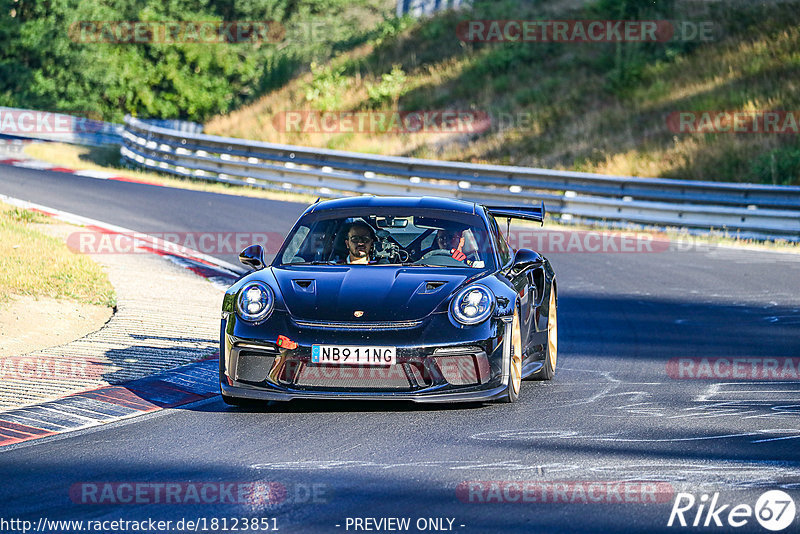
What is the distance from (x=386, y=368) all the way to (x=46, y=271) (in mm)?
6793

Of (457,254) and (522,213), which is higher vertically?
(522,213)

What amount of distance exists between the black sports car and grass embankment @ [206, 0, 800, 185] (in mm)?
17759

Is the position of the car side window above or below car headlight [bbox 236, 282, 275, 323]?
above

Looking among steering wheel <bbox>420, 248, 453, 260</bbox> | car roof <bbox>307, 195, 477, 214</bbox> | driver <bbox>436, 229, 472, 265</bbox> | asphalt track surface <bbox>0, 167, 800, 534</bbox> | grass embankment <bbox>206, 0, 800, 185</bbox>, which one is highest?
grass embankment <bbox>206, 0, 800, 185</bbox>

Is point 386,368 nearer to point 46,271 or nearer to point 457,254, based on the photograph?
point 457,254

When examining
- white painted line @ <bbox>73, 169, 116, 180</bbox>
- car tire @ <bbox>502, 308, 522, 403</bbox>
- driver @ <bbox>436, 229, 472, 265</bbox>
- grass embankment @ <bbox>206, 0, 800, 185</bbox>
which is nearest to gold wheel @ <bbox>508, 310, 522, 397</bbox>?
car tire @ <bbox>502, 308, 522, 403</bbox>

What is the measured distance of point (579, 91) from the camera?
111ft

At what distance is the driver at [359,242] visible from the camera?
8477mm

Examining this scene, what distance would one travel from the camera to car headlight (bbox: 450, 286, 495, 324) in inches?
290

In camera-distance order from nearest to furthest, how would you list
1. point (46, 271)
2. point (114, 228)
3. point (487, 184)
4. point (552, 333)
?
point (552, 333) < point (46, 271) < point (114, 228) < point (487, 184)

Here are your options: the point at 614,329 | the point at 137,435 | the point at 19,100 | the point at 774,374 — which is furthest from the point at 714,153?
the point at 19,100

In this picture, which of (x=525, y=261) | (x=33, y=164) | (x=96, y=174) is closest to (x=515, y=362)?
(x=525, y=261)

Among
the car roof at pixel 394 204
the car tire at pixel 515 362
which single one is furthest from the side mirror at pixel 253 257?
Answer: the car tire at pixel 515 362

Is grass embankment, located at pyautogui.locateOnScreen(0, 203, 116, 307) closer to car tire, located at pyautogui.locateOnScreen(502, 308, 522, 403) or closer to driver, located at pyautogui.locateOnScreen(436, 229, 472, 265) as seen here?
driver, located at pyautogui.locateOnScreen(436, 229, 472, 265)
